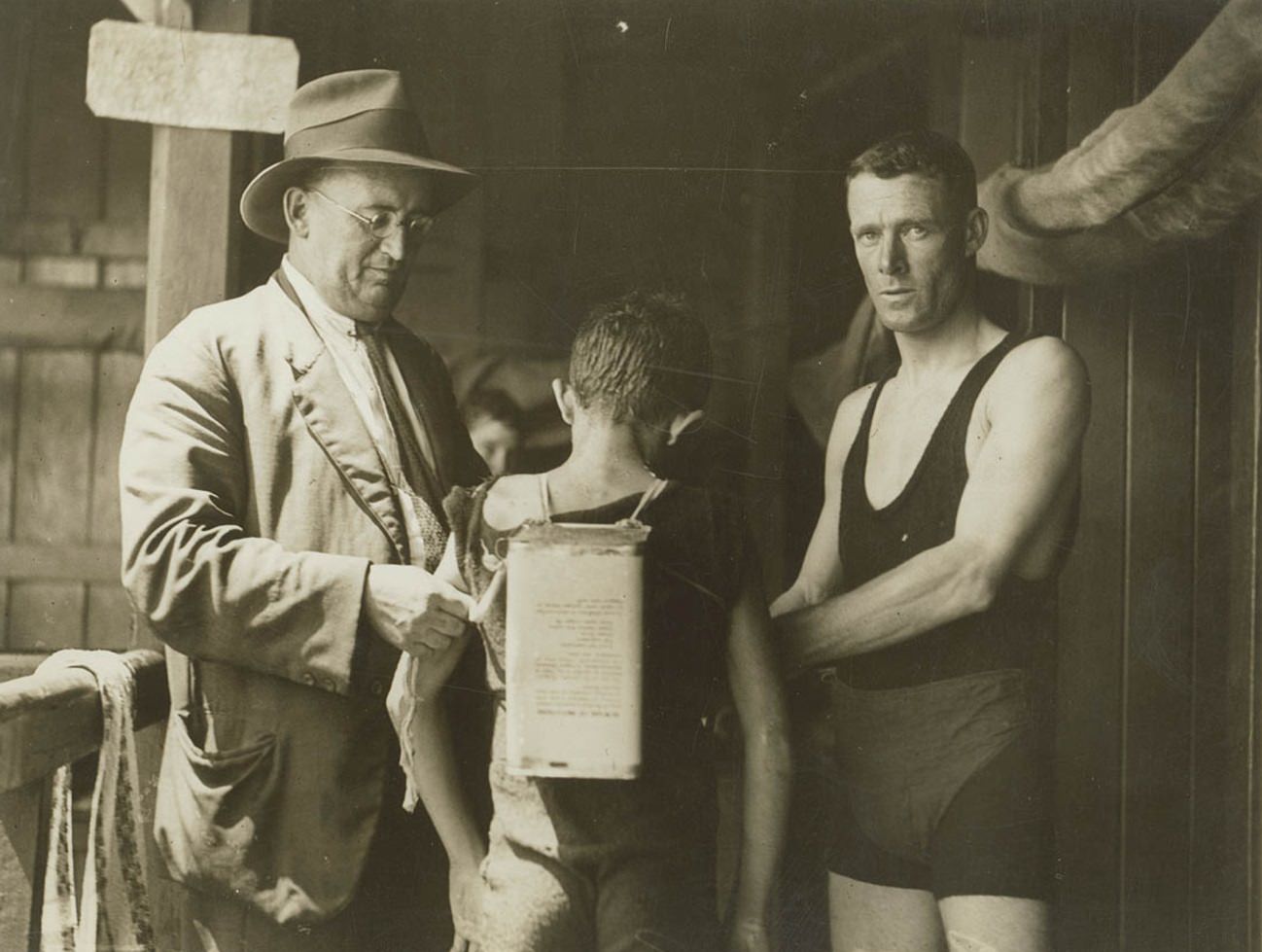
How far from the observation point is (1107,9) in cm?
249

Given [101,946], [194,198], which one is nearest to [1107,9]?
[194,198]

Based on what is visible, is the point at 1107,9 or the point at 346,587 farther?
the point at 1107,9

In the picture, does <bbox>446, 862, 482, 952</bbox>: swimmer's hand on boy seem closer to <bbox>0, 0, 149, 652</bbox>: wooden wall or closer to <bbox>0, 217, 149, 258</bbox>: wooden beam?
<bbox>0, 0, 149, 652</bbox>: wooden wall

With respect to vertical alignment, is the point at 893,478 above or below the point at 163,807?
above

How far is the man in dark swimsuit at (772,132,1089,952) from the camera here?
2.34m

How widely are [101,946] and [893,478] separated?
155 centimetres

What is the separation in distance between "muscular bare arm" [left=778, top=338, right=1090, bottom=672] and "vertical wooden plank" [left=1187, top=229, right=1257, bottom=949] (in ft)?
0.92

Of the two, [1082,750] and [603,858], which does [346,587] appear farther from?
[1082,750]

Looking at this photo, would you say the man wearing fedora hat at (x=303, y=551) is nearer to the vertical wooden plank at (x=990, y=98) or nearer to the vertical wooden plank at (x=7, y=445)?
the vertical wooden plank at (x=7, y=445)

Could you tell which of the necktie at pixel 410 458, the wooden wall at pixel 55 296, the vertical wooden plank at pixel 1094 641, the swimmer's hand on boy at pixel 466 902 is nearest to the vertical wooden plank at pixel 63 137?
the wooden wall at pixel 55 296

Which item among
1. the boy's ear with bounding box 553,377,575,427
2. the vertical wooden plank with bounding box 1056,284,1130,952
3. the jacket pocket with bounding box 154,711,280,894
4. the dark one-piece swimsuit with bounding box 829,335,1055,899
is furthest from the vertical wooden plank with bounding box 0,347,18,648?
the vertical wooden plank with bounding box 1056,284,1130,952

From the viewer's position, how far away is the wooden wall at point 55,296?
2402mm

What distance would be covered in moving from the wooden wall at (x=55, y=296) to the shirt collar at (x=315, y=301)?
0.28 meters

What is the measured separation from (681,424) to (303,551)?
663 mm
